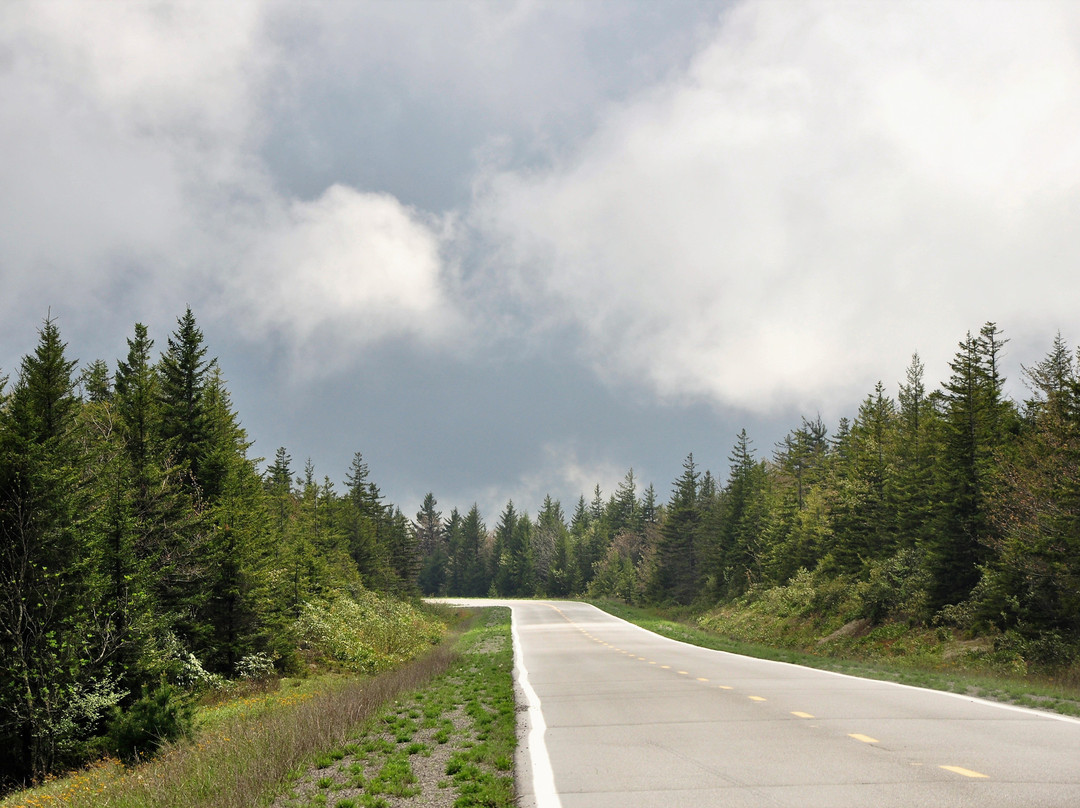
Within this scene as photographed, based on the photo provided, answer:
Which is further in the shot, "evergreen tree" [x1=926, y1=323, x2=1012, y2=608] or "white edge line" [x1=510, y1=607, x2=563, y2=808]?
"evergreen tree" [x1=926, y1=323, x2=1012, y2=608]

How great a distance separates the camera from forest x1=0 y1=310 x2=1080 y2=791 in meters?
19.5

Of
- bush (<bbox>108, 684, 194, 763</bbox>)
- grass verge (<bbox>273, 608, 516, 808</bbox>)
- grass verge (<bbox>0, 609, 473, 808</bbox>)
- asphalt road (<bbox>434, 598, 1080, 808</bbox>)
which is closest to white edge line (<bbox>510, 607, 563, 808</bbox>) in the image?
asphalt road (<bbox>434, 598, 1080, 808</bbox>)

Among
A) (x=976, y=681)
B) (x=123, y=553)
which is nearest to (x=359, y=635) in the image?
(x=123, y=553)

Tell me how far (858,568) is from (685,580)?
1441 inches

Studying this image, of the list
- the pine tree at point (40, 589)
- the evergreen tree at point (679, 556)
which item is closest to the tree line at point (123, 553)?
the pine tree at point (40, 589)

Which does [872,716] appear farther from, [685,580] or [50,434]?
[685,580]

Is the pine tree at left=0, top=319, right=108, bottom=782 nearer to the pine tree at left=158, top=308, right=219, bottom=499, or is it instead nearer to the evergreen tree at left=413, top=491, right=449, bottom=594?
the pine tree at left=158, top=308, right=219, bottom=499

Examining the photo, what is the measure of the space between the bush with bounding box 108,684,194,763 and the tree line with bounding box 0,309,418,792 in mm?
2278

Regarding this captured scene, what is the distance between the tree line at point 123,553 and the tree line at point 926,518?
26.9 m

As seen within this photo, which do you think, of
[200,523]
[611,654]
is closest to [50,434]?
[200,523]

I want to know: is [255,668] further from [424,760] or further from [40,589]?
[424,760]

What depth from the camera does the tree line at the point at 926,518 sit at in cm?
2117

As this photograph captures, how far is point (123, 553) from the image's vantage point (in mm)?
22234

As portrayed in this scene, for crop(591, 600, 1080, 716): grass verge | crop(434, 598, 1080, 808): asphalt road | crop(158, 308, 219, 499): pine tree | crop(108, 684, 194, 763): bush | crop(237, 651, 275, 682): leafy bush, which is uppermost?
crop(158, 308, 219, 499): pine tree
